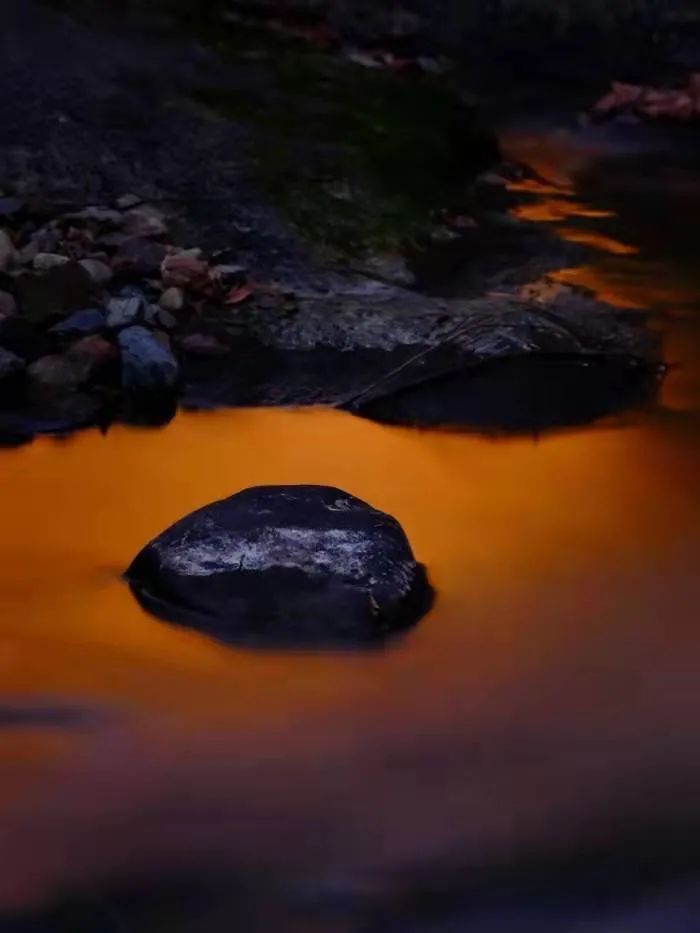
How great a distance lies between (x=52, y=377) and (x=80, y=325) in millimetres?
261

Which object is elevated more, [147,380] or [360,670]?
[360,670]

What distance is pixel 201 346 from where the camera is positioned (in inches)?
143

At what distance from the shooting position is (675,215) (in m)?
5.51

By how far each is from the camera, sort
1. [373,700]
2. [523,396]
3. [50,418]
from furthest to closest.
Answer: [523,396]
[50,418]
[373,700]

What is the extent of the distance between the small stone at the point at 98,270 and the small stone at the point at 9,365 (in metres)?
0.53

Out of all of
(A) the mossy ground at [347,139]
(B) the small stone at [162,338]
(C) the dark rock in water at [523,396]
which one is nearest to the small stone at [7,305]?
(B) the small stone at [162,338]

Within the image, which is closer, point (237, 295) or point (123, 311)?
point (123, 311)

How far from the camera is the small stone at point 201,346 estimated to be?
364 centimetres

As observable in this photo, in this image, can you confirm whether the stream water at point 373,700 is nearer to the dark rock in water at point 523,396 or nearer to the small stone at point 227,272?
the dark rock in water at point 523,396

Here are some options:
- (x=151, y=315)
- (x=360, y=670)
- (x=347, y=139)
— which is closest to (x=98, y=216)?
(x=151, y=315)

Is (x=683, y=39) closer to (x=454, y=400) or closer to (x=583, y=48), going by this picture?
(x=583, y=48)

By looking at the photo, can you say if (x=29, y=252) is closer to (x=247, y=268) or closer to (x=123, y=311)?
(x=123, y=311)

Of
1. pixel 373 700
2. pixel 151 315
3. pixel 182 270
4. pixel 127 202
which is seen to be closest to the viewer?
pixel 373 700

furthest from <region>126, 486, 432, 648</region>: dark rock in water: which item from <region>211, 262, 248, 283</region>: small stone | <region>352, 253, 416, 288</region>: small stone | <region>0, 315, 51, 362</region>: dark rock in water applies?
<region>352, 253, 416, 288</region>: small stone
